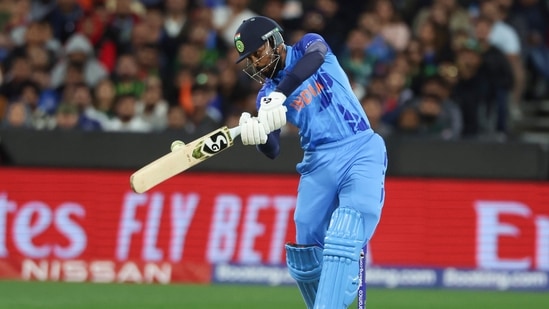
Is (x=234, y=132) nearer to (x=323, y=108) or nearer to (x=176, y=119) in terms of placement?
(x=323, y=108)

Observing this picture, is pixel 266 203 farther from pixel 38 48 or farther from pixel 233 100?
pixel 38 48

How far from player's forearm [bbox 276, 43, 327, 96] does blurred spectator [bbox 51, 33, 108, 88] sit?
285 inches

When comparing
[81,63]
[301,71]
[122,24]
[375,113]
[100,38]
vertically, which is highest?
[122,24]

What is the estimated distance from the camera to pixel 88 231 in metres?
12.1

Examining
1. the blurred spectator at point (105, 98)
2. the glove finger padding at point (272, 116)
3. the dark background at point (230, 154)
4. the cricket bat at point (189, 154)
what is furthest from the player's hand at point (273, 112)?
the blurred spectator at point (105, 98)

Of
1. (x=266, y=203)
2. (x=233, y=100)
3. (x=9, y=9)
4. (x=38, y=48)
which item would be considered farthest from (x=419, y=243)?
(x=9, y=9)

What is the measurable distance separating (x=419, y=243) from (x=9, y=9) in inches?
272

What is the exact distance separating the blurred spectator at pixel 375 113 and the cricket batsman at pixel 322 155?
19.2 feet

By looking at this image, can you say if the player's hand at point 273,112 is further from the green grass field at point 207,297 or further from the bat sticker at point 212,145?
the green grass field at point 207,297

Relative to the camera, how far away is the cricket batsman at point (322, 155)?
6.75 meters

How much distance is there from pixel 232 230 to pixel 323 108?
17.5 ft

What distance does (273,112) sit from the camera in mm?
6652

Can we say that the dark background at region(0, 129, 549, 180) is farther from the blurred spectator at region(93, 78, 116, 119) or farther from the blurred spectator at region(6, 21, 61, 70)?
the blurred spectator at region(6, 21, 61, 70)

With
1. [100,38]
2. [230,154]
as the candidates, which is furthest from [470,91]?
[100,38]
